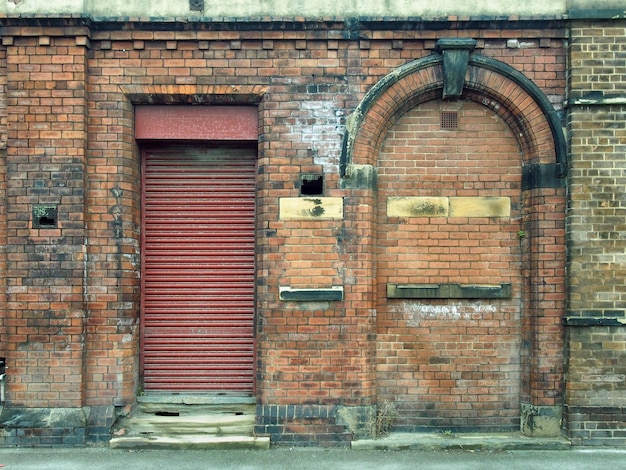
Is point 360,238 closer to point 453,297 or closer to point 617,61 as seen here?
point 453,297

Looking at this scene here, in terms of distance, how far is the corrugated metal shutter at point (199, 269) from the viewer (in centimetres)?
753

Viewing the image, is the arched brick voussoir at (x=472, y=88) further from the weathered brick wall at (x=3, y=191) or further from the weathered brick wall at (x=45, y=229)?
the weathered brick wall at (x=3, y=191)

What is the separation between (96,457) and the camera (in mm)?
6660

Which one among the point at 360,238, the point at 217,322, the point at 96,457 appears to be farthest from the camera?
the point at 217,322

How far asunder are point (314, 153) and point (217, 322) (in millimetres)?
2332

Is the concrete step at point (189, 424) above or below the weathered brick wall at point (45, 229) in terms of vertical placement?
below

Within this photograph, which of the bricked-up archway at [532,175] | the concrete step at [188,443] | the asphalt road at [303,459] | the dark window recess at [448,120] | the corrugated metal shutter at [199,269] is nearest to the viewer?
the asphalt road at [303,459]

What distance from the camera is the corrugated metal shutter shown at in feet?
24.7

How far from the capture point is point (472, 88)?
726cm

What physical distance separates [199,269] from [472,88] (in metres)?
3.86

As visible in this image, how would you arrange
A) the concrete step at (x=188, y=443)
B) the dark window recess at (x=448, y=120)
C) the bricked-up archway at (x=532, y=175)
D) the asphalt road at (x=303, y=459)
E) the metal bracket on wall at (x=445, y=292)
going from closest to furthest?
1. the asphalt road at (x=303, y=459)
2. the concrete step at (x=188, y=443)
3. the bricked-up archway at (x=532, y=175)
4. the metal bracket on wall at (x=445, y=292)
5. the dark window recess at (x=448, y=120)

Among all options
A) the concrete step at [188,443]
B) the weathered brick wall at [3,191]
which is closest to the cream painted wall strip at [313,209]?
the concrete step at [188,443]

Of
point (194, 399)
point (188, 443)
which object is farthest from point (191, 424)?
point (194, 399)

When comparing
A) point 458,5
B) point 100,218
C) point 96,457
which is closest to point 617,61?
point 458,5
